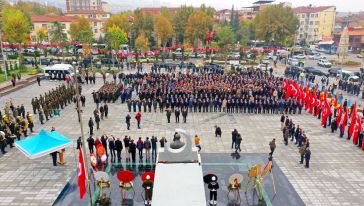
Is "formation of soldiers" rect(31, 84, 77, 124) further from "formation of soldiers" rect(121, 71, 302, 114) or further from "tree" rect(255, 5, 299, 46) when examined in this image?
"tree" rect(255, 5, 299, 46)

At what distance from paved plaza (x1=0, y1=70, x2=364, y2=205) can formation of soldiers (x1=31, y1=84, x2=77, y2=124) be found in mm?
603

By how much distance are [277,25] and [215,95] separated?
43838mm

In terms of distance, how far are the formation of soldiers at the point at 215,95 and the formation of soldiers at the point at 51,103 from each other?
457cm

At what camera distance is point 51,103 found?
75.6 ft

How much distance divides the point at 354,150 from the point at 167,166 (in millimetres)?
12262

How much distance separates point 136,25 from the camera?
216 feet

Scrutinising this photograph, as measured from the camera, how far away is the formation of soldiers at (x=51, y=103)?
871 inches

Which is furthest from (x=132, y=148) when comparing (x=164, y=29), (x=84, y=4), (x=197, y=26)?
(x=84, y=4)

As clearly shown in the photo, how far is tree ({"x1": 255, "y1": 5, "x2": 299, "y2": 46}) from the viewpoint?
63250 millimetres

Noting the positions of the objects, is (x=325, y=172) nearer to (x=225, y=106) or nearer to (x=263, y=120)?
(x=263, y=120)

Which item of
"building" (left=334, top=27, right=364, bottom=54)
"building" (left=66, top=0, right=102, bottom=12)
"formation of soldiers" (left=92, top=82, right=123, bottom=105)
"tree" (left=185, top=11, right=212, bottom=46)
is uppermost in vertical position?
"building" (left=66, top=0, right=102, bottom=12)

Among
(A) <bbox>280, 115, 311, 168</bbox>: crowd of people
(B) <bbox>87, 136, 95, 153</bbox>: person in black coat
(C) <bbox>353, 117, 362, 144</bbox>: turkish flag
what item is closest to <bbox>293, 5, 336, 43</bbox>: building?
(C) <bbox>353, 117, 362, 144</bbox>: turkish flag

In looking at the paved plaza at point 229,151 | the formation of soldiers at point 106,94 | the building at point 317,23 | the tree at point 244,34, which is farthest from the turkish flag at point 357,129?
the building at point 317,23

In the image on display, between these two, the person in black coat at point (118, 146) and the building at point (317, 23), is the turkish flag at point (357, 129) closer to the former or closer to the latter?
the person in black coat at point (118, 146)
